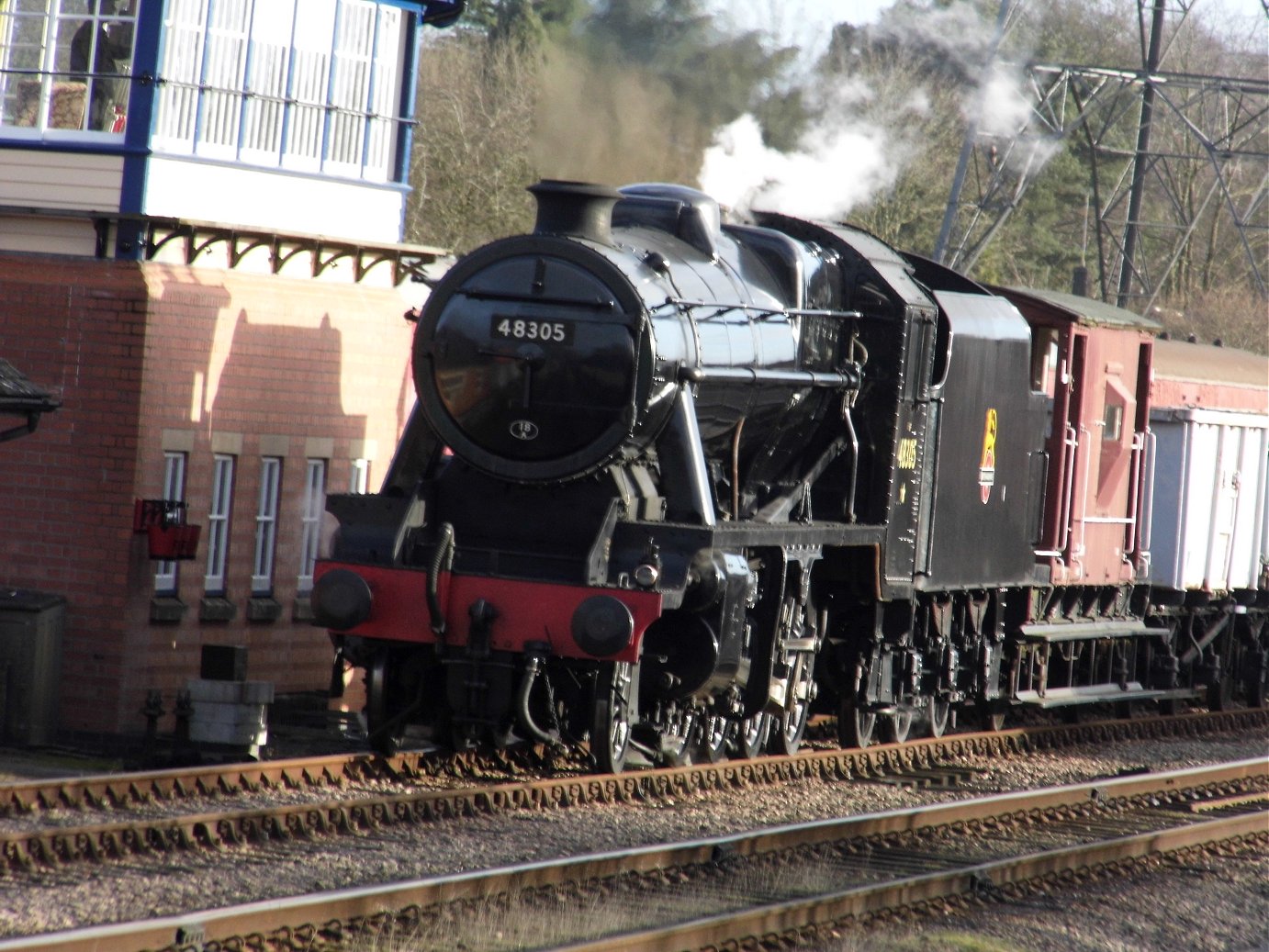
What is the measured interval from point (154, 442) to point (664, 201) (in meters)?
3.83

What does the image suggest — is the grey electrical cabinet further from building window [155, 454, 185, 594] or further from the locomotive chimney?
the locomotive chimney

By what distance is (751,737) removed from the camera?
480 inches

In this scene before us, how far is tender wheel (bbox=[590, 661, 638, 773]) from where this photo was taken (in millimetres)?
10117

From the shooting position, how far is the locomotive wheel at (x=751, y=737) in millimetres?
12117

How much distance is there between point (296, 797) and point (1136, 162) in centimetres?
2153

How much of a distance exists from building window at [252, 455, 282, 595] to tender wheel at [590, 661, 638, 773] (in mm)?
4101

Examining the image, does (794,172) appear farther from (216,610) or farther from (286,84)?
(216,610)

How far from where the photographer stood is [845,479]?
12.2 metres

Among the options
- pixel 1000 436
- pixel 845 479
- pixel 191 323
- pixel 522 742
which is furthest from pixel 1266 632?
pixel 191 323

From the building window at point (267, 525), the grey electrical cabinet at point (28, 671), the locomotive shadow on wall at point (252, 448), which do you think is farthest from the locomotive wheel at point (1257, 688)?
the grey electrical cabinet at point (28, 671)

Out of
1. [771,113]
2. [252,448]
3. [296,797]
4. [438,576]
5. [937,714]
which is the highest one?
[771,113]

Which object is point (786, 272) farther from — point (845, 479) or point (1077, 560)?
point (1077, 560)

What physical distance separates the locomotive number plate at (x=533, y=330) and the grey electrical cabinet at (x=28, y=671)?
3876 mm

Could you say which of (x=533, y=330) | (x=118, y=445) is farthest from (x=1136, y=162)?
(x=533, y=330)
